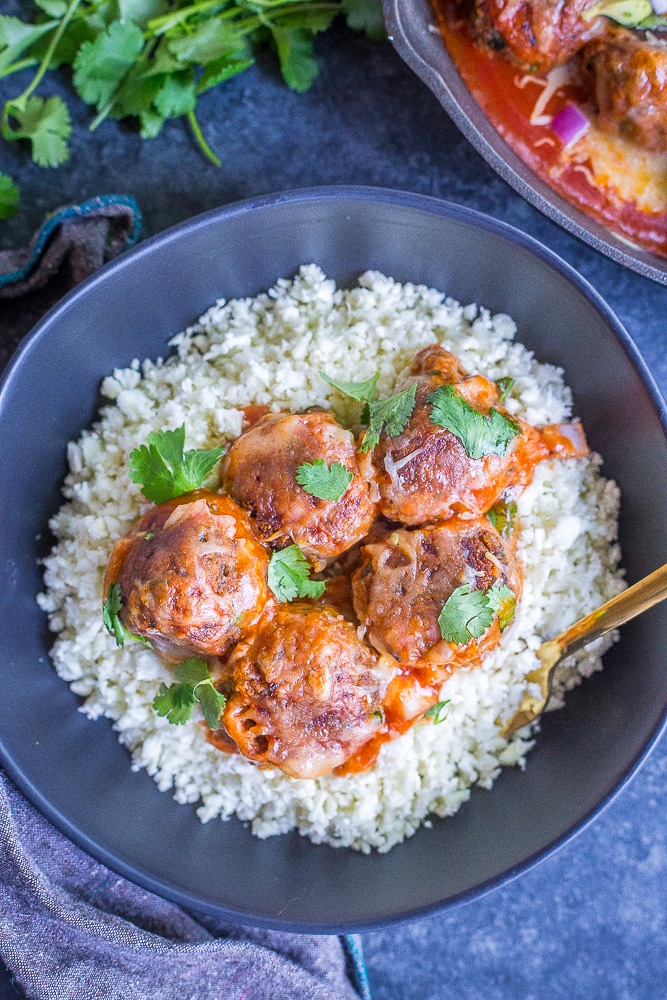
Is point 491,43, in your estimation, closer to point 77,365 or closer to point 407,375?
point 407,375

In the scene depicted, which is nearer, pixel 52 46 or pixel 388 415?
pixel 388 415

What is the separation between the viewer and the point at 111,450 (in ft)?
9.84

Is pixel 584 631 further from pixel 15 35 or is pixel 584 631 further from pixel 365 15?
pixel 15 35

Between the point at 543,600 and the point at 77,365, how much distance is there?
1.81 metres

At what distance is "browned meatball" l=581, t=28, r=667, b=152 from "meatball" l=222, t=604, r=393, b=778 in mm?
2046

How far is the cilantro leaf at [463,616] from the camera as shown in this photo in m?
2.53

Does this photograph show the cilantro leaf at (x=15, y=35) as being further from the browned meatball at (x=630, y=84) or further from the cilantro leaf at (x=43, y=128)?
the browned meatball at (x=630, y=84)

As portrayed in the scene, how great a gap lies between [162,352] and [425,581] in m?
1.33

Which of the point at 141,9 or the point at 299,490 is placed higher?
the point at 141,9

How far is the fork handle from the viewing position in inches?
105

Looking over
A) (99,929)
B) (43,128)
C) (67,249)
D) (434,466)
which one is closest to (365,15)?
(43,128)

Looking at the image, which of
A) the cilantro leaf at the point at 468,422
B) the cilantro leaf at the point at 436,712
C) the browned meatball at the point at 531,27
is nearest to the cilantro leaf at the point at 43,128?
the browned meatball at the point at 531,27

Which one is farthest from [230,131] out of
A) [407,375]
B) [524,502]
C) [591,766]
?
[591,766]

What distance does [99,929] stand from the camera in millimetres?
2943
